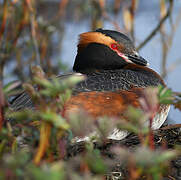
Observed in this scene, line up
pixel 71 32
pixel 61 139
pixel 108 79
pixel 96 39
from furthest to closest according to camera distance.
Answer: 1. pixel 71 32
2. pixel 96 39
3. pixel 108 79
4. pixel 61 139

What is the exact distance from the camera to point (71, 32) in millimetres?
8102

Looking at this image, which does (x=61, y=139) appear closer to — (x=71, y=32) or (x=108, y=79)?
(x=108, y=79)

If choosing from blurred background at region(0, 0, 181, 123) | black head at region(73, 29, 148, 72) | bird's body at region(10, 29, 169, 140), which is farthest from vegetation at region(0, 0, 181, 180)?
blurred background at region(0, 0, 181, 123)

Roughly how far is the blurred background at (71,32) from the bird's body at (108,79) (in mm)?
1177

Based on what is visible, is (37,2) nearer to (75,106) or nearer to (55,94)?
(75,106)

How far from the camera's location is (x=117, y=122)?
1704 millimetres

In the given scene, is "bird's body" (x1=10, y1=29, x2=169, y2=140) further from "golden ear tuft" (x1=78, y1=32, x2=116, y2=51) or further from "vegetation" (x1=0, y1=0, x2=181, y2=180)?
"vegetation" (x1=0, y1=0, x2=181, y2=180)

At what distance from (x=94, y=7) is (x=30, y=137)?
4.53 metres

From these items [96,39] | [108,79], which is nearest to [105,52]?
[96,39]

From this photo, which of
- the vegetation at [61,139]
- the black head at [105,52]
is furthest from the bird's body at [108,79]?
the vegetation at [61,139]

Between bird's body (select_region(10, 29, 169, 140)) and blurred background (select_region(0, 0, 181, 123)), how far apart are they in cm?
118

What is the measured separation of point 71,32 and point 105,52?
420cm

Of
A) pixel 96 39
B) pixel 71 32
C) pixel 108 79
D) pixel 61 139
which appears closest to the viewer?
pixel 61 139

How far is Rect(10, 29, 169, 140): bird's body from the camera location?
3.05 meters
